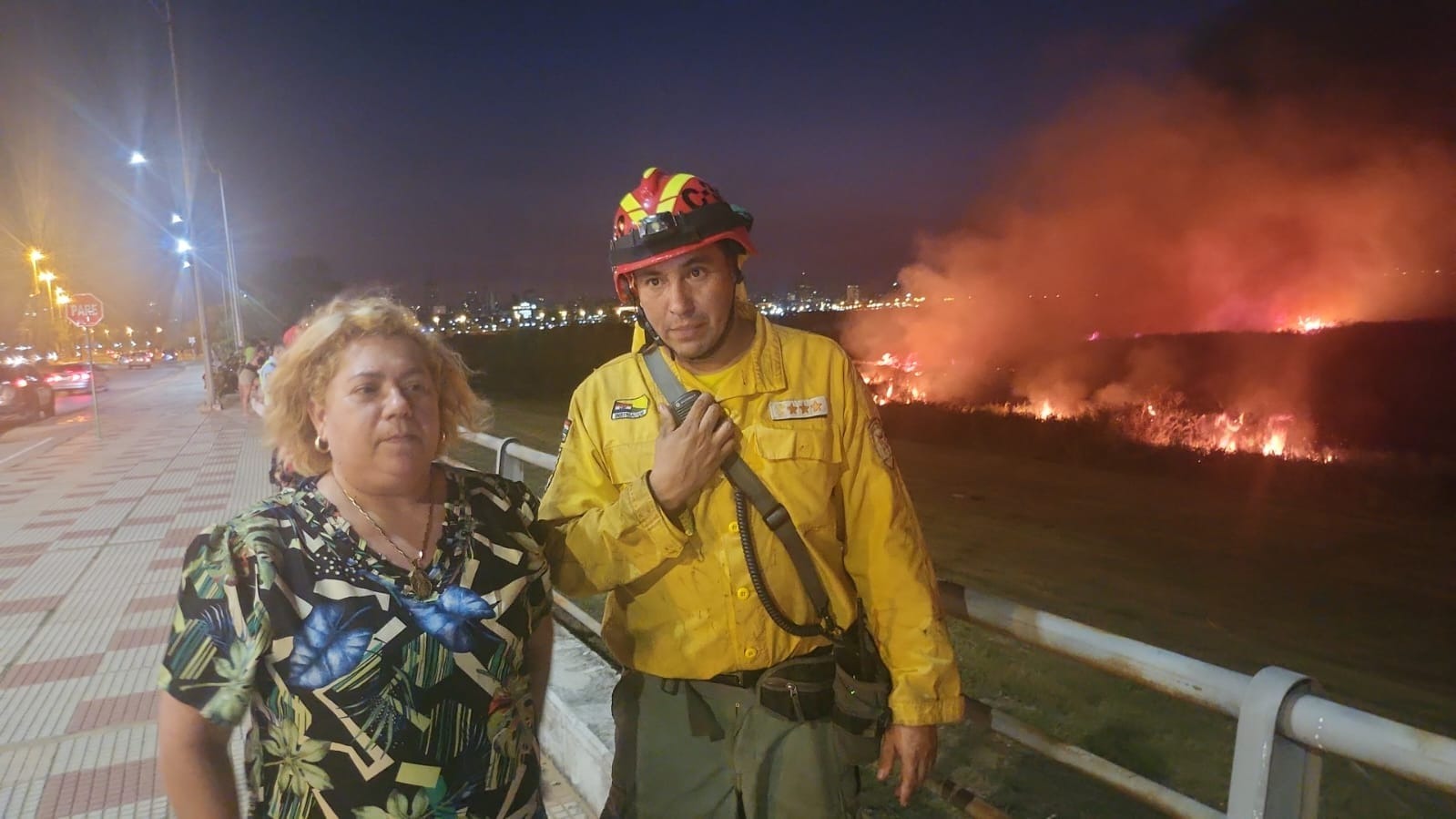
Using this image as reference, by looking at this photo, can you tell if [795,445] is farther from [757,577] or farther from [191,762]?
[191,762]

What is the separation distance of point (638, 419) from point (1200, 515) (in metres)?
9.97

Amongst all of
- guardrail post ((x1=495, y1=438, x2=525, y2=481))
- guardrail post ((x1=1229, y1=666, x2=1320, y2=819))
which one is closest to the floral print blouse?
guardrail post ((x1=1229, y1=666, x2=1320, y2=819))

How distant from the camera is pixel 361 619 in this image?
1.60 metres

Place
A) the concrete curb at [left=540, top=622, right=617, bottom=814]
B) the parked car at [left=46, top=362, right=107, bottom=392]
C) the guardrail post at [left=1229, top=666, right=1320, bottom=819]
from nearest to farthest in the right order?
the guardrail post at [left=1229, top=666, right=1320, bottom=819] < the concrete curb at [left=540, top=622, right=617, bottom=814] < the parked car at [left=46, top=362, right=107, bottom=392]

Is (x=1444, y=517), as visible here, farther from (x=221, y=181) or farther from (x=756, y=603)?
(x=221, y=181)

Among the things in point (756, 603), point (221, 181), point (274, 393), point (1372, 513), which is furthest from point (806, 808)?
point (221, 181)

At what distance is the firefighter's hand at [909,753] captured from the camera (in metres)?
1.87

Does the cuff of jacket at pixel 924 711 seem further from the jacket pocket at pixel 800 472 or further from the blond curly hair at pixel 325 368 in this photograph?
the blond curly hair at pixel 325 368

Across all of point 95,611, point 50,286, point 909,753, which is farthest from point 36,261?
point 909,753

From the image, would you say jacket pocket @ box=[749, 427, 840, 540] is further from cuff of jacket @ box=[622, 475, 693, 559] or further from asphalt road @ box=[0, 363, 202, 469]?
asphalt road @ box=[0, 363, 202, 469]

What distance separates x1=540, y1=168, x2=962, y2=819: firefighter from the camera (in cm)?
190

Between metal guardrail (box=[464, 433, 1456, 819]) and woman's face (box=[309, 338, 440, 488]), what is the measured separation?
151cm

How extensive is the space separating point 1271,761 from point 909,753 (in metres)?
0.73

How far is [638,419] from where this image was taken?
6.93 ft
